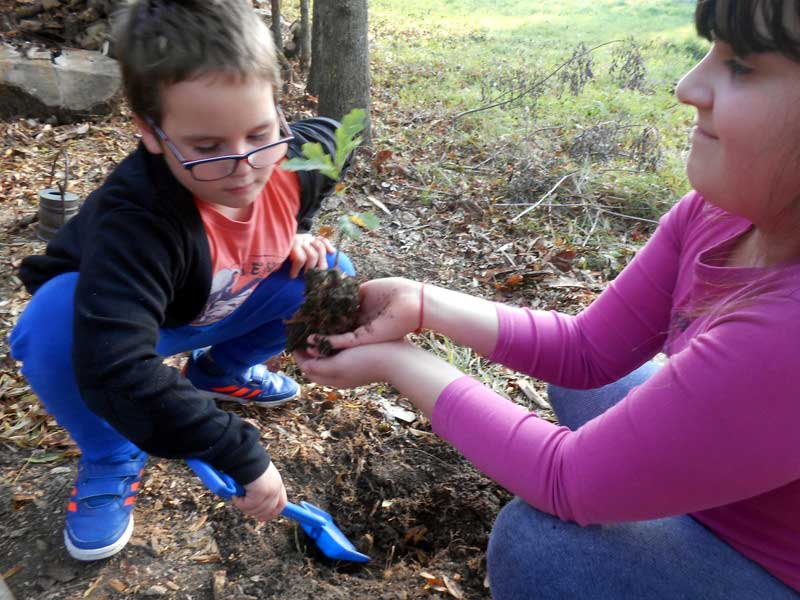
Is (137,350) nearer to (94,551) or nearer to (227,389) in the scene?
(94,551)

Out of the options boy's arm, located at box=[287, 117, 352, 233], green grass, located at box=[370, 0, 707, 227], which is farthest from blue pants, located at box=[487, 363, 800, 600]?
green grass, located at box=[370, 0, 707, 227]

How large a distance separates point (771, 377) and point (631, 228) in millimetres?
3281

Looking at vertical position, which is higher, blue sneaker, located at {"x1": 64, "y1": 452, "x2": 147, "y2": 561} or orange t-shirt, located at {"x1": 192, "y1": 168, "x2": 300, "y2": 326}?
orange t-shirt, located at {"x1": 192, "y1": 168, "x2": 300, "y2": 326}

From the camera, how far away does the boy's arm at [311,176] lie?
212 centimetres

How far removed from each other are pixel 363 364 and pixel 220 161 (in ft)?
2.12

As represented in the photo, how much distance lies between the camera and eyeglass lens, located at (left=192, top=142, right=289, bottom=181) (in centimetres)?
161

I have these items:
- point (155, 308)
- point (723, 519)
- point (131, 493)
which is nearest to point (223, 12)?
point (155, 308)

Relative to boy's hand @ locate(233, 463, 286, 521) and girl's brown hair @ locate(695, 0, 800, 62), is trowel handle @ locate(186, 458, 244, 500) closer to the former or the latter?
boy's hand @ locate(233, 463, 286, 521)

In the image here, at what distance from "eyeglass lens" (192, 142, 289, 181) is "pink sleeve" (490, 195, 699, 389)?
80 centimetres

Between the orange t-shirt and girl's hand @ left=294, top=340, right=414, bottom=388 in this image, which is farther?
the orange t-shirt

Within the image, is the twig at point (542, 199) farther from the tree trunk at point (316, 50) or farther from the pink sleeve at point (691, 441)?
the pink sleeve at point (691, 441)

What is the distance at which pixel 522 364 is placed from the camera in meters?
1.84

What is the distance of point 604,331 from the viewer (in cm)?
179

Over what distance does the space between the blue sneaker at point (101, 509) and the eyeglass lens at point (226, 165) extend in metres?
0.95
